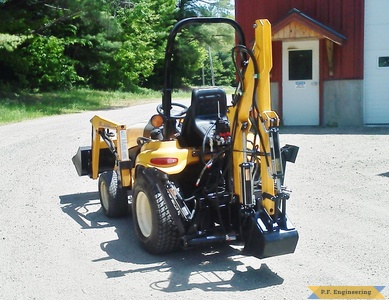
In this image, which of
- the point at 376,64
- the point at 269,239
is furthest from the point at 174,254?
the point at 376,64

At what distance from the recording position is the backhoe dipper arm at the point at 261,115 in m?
5.13

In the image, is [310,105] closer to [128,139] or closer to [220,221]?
[128,139]

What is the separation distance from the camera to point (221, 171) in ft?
18.8

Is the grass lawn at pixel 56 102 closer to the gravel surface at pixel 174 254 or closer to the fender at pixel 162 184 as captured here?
the gravel surface at pixel 174 254

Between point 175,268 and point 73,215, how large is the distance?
7.85ft

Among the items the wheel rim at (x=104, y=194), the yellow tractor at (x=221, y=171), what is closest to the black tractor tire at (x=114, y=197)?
the wheel rim at (x=104, y=194)

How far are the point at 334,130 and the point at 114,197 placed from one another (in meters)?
9.31

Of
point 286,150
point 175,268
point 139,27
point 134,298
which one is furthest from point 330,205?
point 139,27

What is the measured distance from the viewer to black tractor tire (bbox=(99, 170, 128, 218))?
714cm

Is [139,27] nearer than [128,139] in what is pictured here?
No

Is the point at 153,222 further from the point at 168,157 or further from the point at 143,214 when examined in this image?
the point at 168,157

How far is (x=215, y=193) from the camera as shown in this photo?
5.58 m

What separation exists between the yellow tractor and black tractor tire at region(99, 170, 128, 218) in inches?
36.3

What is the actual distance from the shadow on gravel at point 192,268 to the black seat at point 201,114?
3.78 feet
